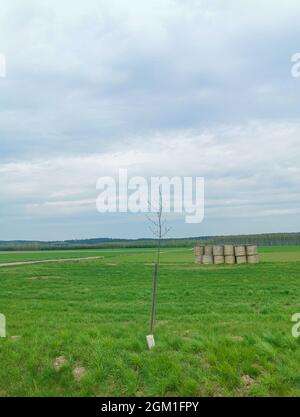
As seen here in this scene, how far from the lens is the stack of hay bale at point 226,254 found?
3578 centimetres

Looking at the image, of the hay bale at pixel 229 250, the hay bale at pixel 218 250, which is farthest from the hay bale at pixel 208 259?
the hay bale at pixel 229 250

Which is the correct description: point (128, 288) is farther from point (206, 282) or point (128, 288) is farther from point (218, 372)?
point (218, 372)

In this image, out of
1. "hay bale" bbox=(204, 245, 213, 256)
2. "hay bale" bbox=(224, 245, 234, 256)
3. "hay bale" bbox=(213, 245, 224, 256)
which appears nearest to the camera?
"hay bale" bbox=(224, 245, 234, 256)

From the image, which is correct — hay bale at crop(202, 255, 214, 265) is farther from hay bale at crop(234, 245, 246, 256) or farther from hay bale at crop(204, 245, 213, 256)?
hay bale at crop(234, 245, 246, 256)

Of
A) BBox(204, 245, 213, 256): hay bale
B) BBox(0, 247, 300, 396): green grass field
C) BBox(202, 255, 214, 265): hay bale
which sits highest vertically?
BBox(204, 245, 213, 256): hay bale

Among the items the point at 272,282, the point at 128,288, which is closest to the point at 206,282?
the point at 272,282

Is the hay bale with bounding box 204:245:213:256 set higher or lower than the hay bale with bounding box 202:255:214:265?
higher

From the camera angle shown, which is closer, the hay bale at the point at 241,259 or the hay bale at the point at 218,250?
the hay bale at the point at 241,259

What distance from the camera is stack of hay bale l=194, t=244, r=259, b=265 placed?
3578cm

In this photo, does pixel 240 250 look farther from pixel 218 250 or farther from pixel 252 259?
pixel 218 250

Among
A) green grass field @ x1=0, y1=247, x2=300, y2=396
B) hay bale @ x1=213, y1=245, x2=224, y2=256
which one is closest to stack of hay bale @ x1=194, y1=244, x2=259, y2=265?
hay bale @ x1=213, y1=245, x2=224, y2=256

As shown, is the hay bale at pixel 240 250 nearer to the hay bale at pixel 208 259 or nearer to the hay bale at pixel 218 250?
the hay bale at pixel 218 250

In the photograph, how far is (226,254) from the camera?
36562 mm

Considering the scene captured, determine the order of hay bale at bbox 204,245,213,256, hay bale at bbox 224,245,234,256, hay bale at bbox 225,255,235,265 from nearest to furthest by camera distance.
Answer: hay bale at bbox 225,255,235,265, hay bale at bbox 224,245,234,256, hay bale at bbox 204,245,213,256
